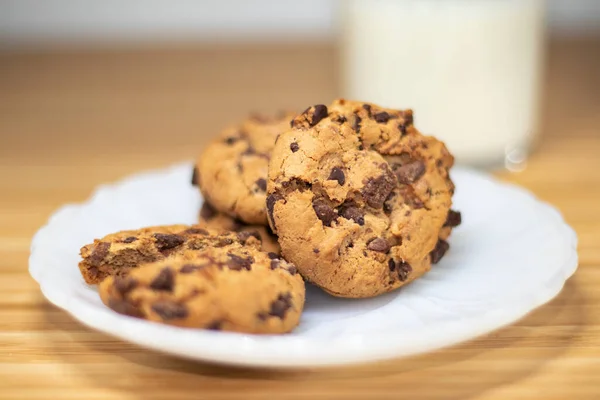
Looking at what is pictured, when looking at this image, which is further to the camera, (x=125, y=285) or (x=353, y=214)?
(x=353, y=214)

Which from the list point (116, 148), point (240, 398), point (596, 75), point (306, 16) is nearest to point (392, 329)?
point (240, 398)

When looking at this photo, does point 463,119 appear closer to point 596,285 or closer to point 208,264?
point 596,285

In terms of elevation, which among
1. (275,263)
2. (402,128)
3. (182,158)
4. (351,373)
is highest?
(402,128)

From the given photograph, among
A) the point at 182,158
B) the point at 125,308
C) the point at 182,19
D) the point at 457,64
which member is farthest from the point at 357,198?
the point at 182,19

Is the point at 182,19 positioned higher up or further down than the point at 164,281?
further down

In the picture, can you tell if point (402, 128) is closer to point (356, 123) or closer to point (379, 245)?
point (356, 123)

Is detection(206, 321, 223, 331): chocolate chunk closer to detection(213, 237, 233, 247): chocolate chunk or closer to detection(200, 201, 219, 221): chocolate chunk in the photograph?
detection(213, 237, 233, 247): chocolate chunk

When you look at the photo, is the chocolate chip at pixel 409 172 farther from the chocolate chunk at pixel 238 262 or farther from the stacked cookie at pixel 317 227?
the chocolate chunk at pixel 238 262

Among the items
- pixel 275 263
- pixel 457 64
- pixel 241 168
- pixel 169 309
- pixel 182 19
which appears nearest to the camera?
pixel 169 309
